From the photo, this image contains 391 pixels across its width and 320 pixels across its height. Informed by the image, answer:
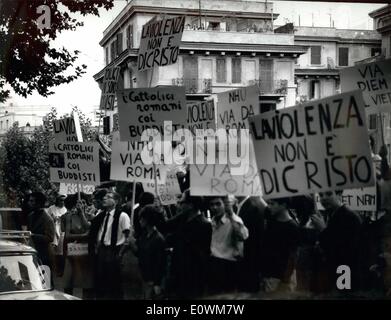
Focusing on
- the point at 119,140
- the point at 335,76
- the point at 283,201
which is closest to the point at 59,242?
the point at 119,140

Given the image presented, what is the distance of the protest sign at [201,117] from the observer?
7.13 m

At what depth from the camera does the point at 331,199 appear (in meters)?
6.80

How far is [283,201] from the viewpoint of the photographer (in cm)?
688

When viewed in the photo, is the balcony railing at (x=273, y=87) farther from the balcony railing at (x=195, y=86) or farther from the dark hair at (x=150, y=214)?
the dark hair at (x=150, y=214)

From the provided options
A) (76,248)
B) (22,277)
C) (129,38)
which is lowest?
(22,277)

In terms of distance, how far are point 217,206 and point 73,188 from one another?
144 cm

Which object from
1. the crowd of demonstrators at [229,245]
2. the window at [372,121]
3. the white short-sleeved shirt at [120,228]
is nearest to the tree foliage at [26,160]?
the crowd of demonstrators at [229,245]

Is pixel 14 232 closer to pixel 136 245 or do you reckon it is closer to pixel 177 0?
pixel 136 245

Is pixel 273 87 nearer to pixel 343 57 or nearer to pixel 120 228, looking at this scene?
pixel 343 57

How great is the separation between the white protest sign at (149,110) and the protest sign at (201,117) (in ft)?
0.20

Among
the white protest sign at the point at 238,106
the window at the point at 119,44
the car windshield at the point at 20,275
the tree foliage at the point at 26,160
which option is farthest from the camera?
the window at the point at 119,44

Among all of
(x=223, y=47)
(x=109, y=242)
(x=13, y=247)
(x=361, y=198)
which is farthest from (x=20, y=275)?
(x=361, y=198)

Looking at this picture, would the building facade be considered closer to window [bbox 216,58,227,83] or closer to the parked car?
window [bbox 216,58,227,83]

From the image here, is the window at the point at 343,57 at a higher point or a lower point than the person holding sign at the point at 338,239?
higher
